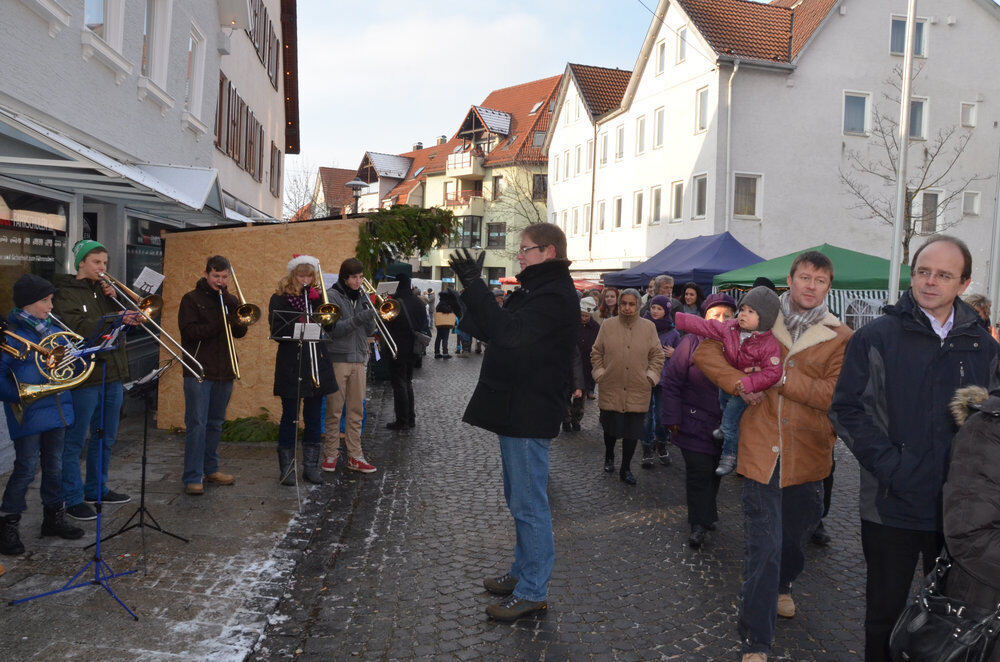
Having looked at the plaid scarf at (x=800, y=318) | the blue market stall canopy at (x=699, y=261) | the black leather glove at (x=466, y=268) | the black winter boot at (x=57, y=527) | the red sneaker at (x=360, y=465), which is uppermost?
the blue market stall canopy at (x=699, y=261)

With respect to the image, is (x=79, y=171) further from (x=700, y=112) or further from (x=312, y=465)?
(x=700, y=112)

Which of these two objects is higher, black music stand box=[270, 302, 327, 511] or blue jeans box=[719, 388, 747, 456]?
black music stand box=[270, 302, 327, 511]

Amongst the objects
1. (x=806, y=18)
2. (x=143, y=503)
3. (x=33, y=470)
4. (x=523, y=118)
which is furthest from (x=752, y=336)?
(x=523, y=118)

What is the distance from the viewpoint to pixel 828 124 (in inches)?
1098

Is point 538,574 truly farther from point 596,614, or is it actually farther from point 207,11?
point 207,11

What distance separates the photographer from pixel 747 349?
4270 mm

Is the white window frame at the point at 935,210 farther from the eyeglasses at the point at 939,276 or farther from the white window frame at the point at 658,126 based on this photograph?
the eyeglasses at the point at 939,276

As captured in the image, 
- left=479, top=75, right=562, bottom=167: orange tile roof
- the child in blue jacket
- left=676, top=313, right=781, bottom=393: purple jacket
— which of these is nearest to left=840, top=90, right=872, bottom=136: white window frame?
Result: left=479, top=75, right=562, bottom=167: orange tile roof

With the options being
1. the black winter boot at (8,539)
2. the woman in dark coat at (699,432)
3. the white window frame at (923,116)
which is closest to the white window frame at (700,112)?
the white window frame at (923,116)

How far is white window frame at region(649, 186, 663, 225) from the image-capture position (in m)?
31.7

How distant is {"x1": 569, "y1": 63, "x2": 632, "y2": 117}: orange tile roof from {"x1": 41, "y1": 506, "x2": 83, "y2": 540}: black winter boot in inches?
1412

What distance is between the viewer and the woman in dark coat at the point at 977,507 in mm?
2568

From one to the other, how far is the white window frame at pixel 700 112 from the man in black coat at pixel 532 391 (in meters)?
25.2

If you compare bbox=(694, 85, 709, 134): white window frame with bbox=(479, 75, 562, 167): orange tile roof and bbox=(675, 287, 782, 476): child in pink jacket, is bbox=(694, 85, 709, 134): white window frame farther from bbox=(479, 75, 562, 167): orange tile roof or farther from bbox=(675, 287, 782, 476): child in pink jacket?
bbox=(675, 287, 782, 476): child in pink jacket
